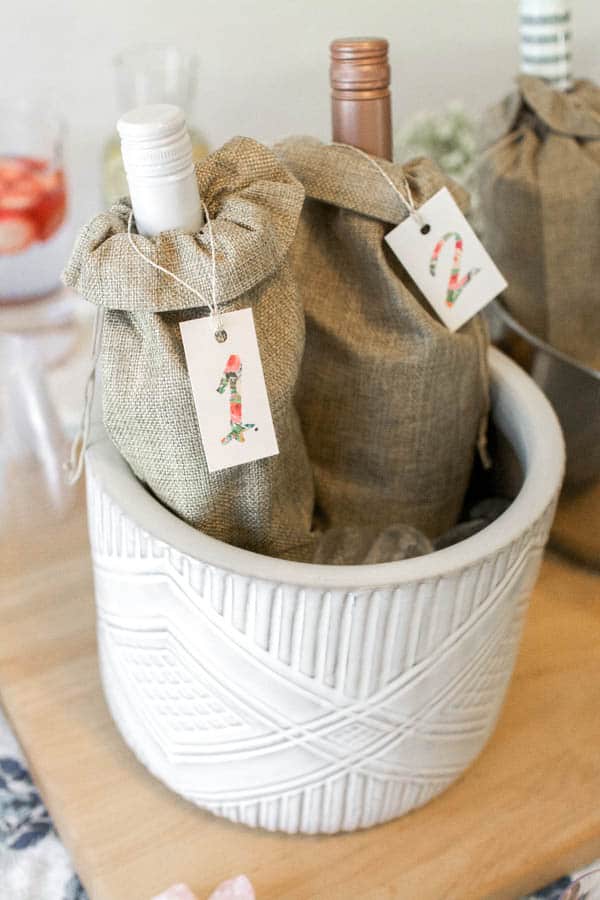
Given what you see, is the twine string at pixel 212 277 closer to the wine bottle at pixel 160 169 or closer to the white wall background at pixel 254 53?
the wine bottle at pixel 160 169

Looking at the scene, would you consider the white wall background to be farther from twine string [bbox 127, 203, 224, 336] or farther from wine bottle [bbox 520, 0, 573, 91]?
twine string [bbox 127, 203, 224, 336]

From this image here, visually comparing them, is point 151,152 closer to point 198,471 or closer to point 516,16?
point 198,471

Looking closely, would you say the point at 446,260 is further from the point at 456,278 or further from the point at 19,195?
the point at 19,195

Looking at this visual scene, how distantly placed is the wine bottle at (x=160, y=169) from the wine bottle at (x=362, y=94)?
10 cm

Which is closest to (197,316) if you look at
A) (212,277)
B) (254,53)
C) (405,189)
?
(212,277)

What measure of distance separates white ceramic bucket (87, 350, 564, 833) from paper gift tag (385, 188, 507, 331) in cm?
6

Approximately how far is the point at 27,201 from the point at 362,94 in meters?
0.28

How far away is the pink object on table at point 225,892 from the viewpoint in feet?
1.14

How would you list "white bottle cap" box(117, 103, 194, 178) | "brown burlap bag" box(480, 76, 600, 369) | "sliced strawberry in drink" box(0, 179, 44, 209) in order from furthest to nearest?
"sliced strawberry in drink" box(0, 179, 44, 209) < "brown burlap bag" box(480, 76, 600, 369) < "white bottle cap" box(117, 103, 194, 178)

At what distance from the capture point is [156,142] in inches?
12.5

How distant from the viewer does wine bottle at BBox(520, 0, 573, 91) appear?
50 cm

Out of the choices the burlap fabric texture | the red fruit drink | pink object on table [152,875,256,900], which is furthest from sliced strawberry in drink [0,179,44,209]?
pink object on table [152,875,256,900]

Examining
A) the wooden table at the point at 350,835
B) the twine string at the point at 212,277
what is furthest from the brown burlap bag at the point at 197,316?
the wooden table at the point at 350,835

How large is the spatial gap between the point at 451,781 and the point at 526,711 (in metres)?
Answer: 0.06
